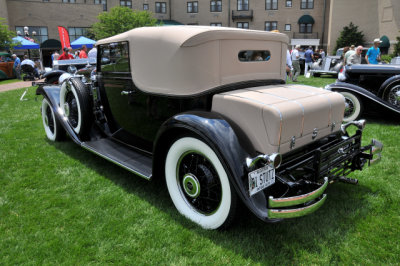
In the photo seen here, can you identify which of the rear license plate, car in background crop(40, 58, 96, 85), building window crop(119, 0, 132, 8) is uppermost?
building window crop(119, 0, 132, 8)

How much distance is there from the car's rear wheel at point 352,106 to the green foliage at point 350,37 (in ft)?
101

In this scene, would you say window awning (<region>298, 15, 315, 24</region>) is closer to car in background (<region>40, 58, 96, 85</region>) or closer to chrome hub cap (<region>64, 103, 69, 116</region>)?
car in background (<region>40, 58, 96, 85</region>)

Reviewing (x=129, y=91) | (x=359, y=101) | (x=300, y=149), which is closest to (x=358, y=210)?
(x=300, y=149)

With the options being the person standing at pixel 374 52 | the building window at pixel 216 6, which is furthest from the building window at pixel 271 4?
the person standing at pixel 374 52

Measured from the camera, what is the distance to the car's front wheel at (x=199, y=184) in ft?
7.70

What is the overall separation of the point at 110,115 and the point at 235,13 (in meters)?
40.0

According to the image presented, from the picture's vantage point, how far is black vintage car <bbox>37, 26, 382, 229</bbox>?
2273mm

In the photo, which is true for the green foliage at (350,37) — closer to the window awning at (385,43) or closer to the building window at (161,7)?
the window awning at (385,43)

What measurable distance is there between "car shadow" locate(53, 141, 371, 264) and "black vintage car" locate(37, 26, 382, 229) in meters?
0.14

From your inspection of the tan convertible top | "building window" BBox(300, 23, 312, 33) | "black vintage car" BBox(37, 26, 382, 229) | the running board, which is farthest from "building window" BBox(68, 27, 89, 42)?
the tan convertible top

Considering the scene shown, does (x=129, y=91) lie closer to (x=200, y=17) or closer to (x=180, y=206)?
(x=180, y=206)

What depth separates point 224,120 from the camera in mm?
2459

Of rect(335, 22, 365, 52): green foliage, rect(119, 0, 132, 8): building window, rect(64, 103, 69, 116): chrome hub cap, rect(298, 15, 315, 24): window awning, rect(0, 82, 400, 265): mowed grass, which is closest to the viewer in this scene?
rect(0, 82, 400, 265): mowed grass

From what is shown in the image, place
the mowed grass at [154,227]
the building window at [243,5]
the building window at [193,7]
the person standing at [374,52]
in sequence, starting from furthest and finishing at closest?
the building window at [193,7] → the building window at [243,5] → the person standing at [374,52] → the mowed grass at [154,227]
